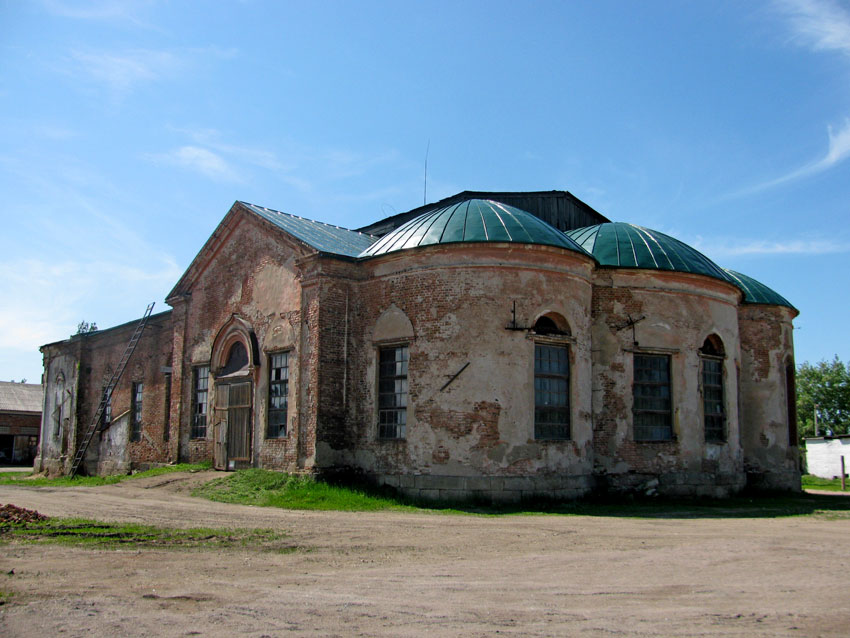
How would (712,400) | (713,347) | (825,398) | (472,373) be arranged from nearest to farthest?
(472,373) < (712,400) < (713,347) < (825,398)

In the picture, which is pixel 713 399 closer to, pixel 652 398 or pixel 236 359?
pixel 652 398

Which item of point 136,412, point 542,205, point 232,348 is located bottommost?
point 136,412

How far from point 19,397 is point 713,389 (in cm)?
4450

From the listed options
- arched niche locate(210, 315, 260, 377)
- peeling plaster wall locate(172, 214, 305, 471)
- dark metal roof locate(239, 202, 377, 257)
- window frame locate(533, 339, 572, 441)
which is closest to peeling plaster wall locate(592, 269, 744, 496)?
window frame locate(533, 339, 572, 441)

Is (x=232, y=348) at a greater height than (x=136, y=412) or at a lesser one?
greater

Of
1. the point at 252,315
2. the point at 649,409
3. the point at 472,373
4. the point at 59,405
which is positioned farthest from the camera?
the point at 59,405

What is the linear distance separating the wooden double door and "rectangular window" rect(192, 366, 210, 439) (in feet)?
4.00

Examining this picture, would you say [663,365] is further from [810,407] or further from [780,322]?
[810,407]

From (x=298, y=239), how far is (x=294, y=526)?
8.30m

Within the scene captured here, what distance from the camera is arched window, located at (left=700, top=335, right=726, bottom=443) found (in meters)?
18.5

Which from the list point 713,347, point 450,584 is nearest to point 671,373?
point 713,347

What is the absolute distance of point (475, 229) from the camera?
16.3 metres

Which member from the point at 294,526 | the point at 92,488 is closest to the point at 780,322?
the point at 294,526

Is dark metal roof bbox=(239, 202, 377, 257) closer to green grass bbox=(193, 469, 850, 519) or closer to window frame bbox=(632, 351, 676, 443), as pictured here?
green grass bbox=(193, 469, 850, 519)
